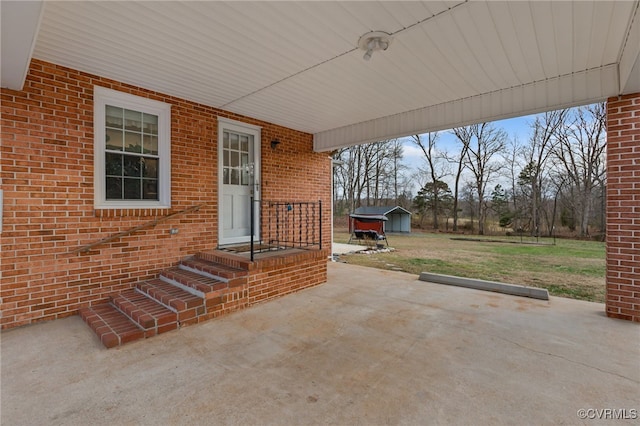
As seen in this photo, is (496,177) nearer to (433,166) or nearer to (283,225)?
(433,166)

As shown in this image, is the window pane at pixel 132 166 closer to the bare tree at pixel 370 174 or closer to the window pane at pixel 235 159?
the window pane at pixel 235 159

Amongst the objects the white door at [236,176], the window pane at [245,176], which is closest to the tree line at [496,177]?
the white door at [236,176]

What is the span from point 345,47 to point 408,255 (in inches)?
304

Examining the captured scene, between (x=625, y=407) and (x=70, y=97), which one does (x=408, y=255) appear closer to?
(x=625, y=407)

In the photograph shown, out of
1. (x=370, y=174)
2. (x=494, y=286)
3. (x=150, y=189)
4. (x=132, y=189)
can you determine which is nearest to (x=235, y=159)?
(x=150, y=189)

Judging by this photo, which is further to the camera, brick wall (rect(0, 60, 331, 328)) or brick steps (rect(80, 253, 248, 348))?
brick wall (rect(0, 60, 331, 328))

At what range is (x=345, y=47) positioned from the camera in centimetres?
298

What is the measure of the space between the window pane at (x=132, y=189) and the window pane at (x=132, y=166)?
87 mm

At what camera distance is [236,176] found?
5.32 metres

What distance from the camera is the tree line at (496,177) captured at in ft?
50.1

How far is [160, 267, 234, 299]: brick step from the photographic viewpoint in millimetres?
3423

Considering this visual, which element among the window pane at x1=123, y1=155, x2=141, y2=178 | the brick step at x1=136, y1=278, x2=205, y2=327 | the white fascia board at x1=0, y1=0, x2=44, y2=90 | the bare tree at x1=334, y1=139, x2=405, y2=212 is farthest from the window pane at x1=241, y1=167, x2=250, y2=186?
the bare tree at x1=334, y1=139, x2=405, y2=212

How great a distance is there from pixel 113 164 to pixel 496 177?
72.5 ft

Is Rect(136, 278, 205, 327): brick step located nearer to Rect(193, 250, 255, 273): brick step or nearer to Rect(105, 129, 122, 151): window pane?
Rect(193, 250, 255, 273): brick step
